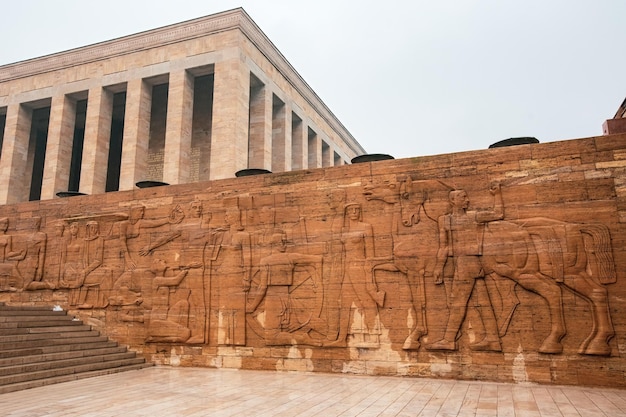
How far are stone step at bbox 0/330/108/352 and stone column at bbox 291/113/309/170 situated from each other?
15597 millimetres

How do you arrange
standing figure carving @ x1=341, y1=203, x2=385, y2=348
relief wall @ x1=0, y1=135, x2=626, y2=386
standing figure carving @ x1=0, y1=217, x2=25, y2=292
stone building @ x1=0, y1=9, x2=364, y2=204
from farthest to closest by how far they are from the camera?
stone building @ x1=0, y1=9, x2=364, y2=204 → standing figure carving @ x1=0, y1=217, x2=25, y2=292 → standing figure carving @ x1=341, y1=203, x2=385, y2=348 → relief wall @ x1=0, y1=135, x2=626, y2=386

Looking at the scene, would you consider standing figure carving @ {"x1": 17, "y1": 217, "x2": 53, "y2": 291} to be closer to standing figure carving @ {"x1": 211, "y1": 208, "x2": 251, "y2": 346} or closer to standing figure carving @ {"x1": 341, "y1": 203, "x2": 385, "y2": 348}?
standing figure carving @ {"x1": 211, "y1": 208, "x2": 251, "y2": 346}

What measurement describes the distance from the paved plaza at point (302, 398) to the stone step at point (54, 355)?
1009 mm

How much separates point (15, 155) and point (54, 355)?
1780cm

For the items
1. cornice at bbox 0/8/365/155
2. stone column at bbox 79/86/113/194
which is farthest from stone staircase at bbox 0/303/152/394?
cornice at bbox 0/8/365/155

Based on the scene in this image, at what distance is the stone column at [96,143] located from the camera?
21281 mm

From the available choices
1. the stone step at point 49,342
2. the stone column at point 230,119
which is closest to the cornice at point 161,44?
the stone column at point 230,119

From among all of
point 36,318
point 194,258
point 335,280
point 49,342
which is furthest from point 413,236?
point 36,318

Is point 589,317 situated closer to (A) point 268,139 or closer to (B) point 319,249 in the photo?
(B) point 319,249

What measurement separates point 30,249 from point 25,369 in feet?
17.3

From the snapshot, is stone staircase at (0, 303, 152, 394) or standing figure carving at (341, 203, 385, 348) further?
standing figure carving at (341, 203, 385, 348)

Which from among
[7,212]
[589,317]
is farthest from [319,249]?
[7,212]

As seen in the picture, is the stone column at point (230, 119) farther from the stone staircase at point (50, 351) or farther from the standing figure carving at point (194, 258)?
the stone staircase at point (50, 351)

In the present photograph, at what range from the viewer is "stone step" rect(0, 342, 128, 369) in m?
8.55
